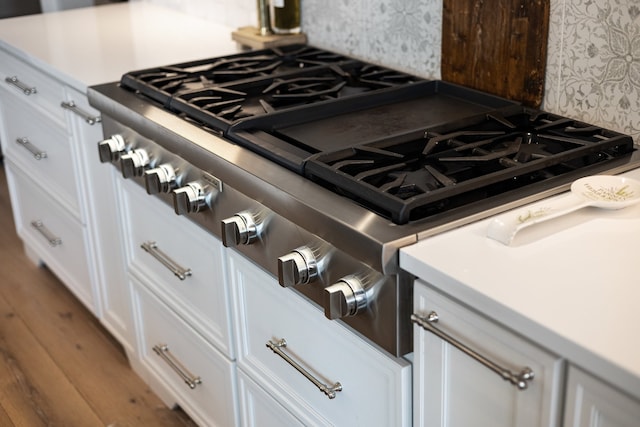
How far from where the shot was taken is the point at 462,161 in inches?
54.6

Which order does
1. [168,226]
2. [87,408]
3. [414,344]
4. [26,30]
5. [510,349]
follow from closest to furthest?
[510,349]
[414,344]
[168,226]
[87,408]
[26,30]

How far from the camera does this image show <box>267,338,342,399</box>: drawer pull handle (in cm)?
142

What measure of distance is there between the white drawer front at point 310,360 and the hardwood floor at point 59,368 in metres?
0.70

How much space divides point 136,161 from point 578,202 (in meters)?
0.99

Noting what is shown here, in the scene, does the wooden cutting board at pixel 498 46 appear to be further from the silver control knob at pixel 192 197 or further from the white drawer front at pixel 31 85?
the white drawer front at pixel 31 85

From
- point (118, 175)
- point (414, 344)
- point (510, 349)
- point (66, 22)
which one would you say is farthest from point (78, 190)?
point (510, 349)

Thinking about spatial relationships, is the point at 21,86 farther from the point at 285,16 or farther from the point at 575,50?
the point at 575,50

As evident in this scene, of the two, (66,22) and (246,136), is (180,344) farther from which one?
(66,22)

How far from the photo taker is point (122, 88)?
2.04 m

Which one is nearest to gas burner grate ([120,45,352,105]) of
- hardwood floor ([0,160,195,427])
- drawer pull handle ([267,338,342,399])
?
drawer pull handle ([267,338,342,399])

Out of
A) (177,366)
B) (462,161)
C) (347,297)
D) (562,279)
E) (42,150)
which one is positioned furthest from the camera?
(42,150)

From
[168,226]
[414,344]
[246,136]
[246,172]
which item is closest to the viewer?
[414,344]

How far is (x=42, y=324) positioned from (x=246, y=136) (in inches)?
59.2

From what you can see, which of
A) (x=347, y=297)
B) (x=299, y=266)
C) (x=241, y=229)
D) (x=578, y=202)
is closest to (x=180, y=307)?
(x=241, y=229)
